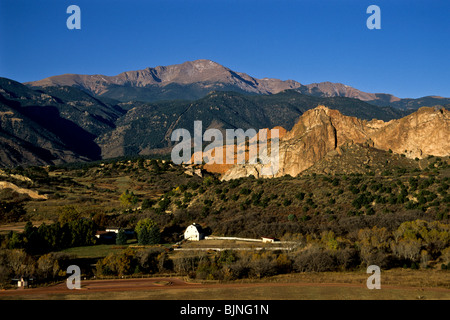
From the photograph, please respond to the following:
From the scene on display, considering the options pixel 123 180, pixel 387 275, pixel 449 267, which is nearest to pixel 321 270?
pixel 387 275

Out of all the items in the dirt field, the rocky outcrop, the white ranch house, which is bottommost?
the dirt field

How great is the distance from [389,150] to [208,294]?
5876cm

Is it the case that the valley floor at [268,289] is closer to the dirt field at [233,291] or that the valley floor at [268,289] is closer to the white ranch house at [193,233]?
the dirt field at [233,291]

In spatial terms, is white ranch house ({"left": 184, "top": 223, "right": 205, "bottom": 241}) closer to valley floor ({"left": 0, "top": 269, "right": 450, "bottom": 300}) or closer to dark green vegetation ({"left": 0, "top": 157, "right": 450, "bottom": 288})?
dark green vegetation ({"left": 0, "top": 157, "right": 450, "bottom": 288})

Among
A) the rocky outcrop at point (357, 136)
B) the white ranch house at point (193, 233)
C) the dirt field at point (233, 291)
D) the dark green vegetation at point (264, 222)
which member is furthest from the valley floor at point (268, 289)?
the rocky outcrop at point (357, 136)

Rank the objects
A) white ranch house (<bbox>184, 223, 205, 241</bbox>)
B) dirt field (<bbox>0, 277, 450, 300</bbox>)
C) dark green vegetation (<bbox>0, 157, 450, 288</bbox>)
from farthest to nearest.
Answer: white ranch house (<bbox>184, 223, 205, 241</bbox>) < dark green vegetation (<bbox>0, 157, 450, 288</bbox>) < dirt field (<bbox>0, 277, 450, 300</bbox>)

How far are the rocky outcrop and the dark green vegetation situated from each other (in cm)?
403

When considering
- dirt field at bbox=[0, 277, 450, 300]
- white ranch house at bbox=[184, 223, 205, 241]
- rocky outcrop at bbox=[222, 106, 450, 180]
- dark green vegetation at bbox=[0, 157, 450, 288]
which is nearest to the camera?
dirt field at bbox=[0, 277, 450, 300]

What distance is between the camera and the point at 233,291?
132ft

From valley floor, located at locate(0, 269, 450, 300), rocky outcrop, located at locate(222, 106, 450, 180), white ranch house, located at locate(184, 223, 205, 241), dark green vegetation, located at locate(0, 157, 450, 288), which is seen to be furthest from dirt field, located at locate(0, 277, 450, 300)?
rocky outcrop, located at locate(222, 106, 450, 180)

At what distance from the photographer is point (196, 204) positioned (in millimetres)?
80938

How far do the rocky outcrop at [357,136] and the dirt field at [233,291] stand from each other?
1904 inches

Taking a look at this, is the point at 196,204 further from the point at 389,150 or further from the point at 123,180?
the point at 123,180

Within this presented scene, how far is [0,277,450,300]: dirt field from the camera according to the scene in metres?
38.3
